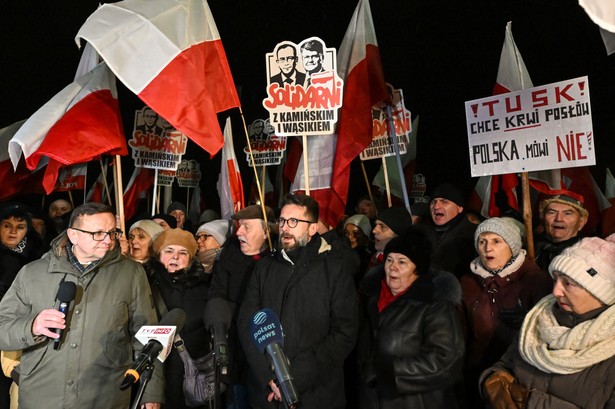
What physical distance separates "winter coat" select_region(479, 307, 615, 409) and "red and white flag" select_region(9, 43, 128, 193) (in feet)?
13.8

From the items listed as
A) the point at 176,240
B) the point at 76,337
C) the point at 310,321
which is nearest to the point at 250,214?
the point at 176,240

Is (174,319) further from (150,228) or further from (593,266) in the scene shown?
(150,228)

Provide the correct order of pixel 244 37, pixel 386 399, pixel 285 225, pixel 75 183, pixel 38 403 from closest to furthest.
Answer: pixel 38 403 < pixel 386 399 < pixel 285 225 < pixel 75 183 < pixel 244 37

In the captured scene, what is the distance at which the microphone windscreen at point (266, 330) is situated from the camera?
9.18ft

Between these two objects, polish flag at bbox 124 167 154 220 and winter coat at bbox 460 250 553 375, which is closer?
winter coat at bbox 460 250 553 375

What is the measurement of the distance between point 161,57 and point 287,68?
108cm

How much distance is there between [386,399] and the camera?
12.6ft

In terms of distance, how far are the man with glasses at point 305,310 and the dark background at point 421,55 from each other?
1098cm

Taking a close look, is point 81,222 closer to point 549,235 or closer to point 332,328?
point 332,328

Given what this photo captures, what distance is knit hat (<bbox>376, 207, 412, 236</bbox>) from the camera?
5.62m

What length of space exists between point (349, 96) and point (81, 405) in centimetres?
430

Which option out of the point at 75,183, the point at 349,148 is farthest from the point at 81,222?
the point at 75,183

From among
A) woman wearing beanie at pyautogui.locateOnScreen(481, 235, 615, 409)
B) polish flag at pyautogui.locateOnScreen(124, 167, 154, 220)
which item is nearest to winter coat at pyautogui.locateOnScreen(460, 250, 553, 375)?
woman wearing beanie at pyautogui.locateOnScreen(481, 235, 615, 409)

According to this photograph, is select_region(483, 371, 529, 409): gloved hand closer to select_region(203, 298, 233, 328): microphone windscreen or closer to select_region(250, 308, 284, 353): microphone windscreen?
select_region(250, 308, 284, 353): microphone windscreen
